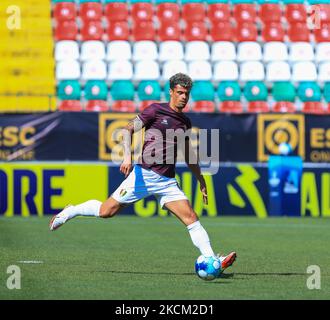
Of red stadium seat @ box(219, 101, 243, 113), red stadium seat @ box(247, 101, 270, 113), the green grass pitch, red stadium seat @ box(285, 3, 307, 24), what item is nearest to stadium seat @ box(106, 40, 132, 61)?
red stadium seat @ box(219, 101, 243, 113)

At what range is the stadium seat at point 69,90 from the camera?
2177 centimetres

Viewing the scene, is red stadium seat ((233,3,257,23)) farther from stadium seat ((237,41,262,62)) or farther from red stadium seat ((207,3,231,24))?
stadium seat ((237,41,262,62))

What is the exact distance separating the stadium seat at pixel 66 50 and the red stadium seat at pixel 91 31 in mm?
501

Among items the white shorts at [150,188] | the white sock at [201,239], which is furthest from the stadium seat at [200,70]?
the white sock at [201,239]

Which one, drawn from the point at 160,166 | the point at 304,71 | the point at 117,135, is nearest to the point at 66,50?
the point at 117,135

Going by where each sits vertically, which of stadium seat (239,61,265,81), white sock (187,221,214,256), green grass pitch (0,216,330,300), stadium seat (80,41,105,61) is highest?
stadium seat (80,41,105,61)

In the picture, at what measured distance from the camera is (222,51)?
2378 centimetres

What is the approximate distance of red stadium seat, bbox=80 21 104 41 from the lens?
23812mm

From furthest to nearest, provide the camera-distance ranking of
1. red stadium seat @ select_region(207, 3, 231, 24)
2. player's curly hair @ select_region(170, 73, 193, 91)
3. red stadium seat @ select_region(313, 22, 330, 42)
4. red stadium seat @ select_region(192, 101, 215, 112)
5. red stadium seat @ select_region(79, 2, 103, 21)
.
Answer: red stadium seat @ select_region(313, 22, 330, 42), red stadium seat @ select_region(207, 3, 231, 24), red stadium seat @ select_region(79, 2, 103, 21), red stadium seat @ select_region(192, 101, 215, 112), player's curly hair @ select_region(170, 73, 193, 91)

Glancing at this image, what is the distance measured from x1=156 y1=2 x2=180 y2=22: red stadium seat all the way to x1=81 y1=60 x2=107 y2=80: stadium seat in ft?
7.71

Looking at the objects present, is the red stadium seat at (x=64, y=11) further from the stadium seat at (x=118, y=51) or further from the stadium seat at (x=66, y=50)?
the stadium seat at (x=118, y=51)

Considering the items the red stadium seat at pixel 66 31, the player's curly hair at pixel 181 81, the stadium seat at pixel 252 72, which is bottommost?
the player's curly hair at pixel 181 81

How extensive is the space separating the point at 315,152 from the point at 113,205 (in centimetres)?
1042

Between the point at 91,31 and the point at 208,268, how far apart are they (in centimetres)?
1474
